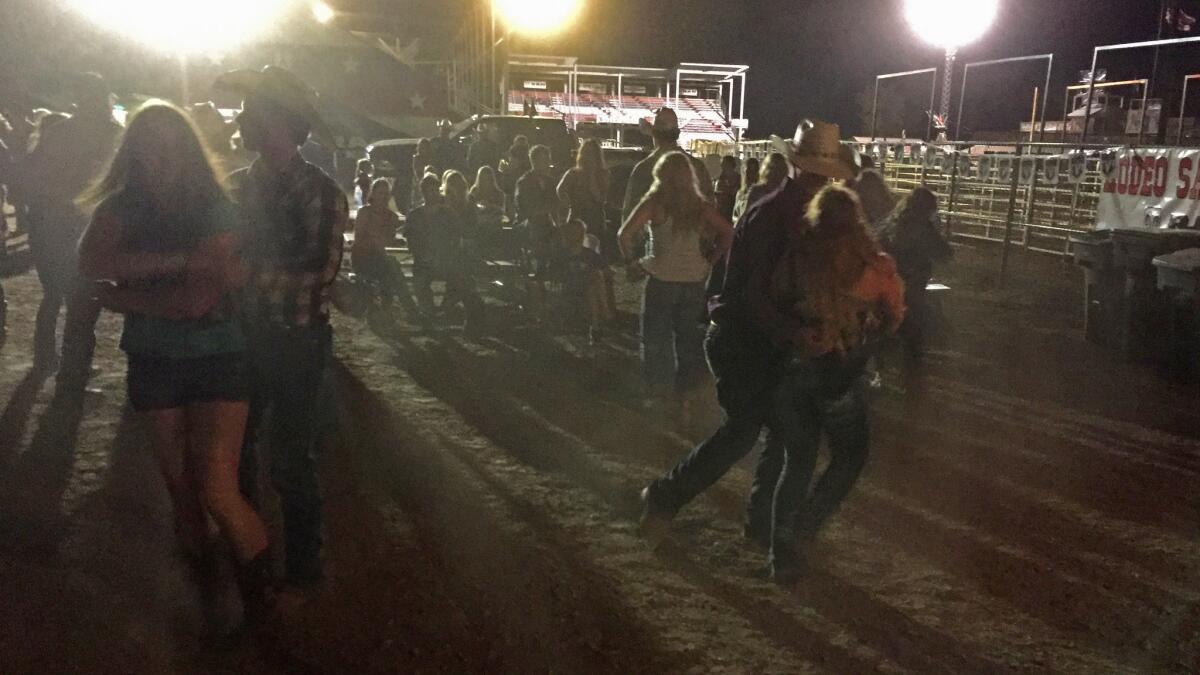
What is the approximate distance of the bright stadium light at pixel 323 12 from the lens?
3206cm

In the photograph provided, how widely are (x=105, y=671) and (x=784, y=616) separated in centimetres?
249

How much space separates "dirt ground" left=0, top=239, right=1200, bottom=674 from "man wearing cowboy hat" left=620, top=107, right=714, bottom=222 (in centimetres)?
147

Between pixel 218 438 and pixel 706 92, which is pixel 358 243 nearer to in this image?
pixel 218 438

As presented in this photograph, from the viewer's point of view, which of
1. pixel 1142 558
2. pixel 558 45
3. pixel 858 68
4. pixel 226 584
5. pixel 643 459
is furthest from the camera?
pixel 858 68

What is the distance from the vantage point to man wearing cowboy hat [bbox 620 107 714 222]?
6520 mm

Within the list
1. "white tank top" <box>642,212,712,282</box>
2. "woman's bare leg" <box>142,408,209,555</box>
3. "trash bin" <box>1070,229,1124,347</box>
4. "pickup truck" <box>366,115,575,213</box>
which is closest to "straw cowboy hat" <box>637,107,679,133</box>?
"white tank top" <box>642,212,712,282</box>

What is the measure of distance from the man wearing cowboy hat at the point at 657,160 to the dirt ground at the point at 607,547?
1.47 m

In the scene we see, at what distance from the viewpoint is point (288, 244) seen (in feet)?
11.0

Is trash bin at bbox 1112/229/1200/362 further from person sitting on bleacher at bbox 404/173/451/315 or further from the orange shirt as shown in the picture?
the orange shirt

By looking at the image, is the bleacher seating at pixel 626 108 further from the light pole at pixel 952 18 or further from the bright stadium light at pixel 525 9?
the light pole at pixel 952 18

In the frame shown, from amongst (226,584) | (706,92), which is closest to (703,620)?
(226,584)

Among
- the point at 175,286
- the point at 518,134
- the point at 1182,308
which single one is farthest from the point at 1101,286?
the point at 518,134

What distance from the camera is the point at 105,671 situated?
329cm

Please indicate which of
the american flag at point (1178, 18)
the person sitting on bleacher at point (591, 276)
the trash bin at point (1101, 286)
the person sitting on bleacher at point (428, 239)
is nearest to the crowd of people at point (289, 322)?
the person sitting on bleacher at point (591, 276)
